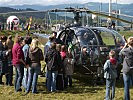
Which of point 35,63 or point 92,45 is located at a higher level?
point 92,45

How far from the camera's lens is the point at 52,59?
9.47 metres

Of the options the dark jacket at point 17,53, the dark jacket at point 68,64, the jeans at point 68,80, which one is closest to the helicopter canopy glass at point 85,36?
the dark jacket at point 68,64

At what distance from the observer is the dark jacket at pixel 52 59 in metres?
9.46

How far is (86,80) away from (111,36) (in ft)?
5.82

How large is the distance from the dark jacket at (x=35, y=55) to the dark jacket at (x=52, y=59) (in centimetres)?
31

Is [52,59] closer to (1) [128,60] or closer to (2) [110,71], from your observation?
(2) [110,71]

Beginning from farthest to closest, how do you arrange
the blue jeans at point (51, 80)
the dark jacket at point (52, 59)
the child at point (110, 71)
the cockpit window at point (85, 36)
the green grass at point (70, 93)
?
the cockpit window at point (85, 36) → the blue jeans at point (51, 80) → the dark jacket at point (52, 59) → the green grass at point (70, 93) → the child at point (110, 71)

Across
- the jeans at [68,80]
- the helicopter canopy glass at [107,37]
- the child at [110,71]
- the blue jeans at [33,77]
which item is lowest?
the jeans at [68,80]

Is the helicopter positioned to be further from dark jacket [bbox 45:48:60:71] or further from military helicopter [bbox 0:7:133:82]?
dark jacket [bbox 45:48:60:71]

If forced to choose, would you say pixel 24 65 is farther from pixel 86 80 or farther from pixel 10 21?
pixel 10 21

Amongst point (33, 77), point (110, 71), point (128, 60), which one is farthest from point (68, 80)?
point (128, 60)

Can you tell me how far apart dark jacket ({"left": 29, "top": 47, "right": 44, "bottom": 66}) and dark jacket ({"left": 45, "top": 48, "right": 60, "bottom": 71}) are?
311mm

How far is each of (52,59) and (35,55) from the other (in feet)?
1.81

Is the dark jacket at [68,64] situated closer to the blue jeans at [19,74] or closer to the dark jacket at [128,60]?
the blue jeans at [19,74]
